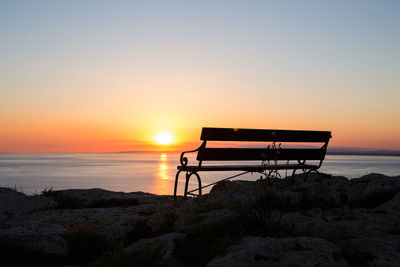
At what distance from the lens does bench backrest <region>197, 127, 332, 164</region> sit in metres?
7.53

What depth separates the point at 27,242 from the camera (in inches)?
157

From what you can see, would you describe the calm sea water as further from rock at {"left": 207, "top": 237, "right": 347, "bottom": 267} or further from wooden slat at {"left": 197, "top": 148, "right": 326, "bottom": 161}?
rock at {"left": 207, "top": 237, "right": 347, "bottom": 267}

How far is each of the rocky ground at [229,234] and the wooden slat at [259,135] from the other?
1.31 m

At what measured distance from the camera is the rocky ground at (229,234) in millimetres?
3291

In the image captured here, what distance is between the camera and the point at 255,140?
8.00m

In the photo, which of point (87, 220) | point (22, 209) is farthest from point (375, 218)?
point (22, 209)

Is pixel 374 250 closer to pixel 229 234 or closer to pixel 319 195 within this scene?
pixel 229 234

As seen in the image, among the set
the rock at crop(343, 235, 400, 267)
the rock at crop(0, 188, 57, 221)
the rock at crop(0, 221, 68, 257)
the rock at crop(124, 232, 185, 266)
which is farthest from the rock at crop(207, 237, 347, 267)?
the rock at crop(0, 188, 57, 221)

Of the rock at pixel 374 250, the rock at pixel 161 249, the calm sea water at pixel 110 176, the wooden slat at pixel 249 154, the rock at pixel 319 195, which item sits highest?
the wooden slat at pixel 249 154

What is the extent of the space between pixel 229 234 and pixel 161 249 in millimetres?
762

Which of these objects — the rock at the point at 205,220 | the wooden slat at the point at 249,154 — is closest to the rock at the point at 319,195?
the wooden slat at the point at 249,154

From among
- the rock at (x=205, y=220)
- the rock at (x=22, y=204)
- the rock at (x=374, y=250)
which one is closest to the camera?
the rock at (x=374, y=250)

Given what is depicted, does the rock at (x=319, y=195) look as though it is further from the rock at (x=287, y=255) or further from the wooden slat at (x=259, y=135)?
the rock at (x=287, y=255)

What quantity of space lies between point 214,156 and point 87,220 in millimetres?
2856
